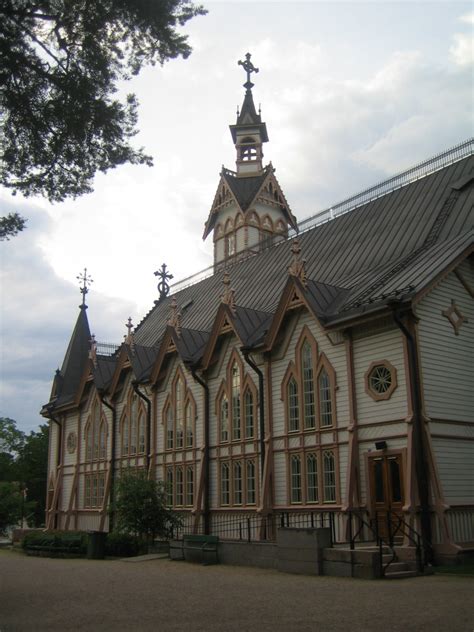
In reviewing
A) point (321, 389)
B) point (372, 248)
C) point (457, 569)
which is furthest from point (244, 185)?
point (457, 569)

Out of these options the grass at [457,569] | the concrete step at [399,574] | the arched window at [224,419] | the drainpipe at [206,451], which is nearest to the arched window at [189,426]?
the drainpipe at [206,451]

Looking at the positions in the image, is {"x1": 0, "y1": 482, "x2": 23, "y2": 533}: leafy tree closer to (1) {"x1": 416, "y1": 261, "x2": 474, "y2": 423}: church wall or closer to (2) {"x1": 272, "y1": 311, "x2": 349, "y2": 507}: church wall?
(2) {"x1": 272, "y1": 311, "x2": 349, "y2": 507}: church wall

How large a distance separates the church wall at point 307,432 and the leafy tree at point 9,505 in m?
22.5

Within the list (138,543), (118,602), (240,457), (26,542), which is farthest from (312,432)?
(26,542)

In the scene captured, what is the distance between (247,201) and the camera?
41.9m

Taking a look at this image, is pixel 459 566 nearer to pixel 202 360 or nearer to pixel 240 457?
pixel 240 457

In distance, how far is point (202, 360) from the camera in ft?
87.1

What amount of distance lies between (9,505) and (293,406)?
23.5 m

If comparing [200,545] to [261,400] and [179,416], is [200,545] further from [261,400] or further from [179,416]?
[179,416]

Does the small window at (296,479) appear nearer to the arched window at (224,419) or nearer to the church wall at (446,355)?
the arched window at (224,419)

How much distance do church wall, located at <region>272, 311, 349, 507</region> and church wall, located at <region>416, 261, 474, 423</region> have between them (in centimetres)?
269

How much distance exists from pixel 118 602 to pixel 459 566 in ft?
26.6

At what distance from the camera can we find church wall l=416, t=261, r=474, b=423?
18.5 meters

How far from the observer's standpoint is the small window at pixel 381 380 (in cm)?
1880
